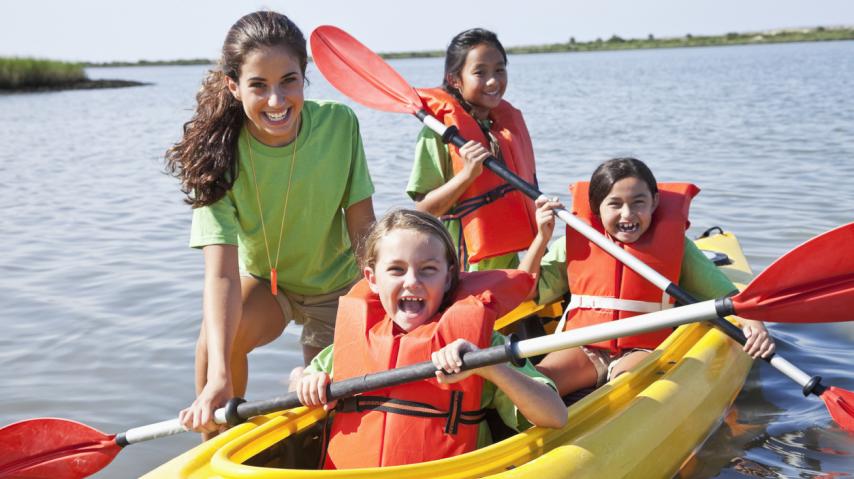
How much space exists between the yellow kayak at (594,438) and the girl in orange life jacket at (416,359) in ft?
0.35

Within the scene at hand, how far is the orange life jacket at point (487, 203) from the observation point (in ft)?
13.2

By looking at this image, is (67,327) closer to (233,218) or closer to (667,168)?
(233,218)

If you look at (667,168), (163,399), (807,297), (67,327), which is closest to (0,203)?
(67,327)

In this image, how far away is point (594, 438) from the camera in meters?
2.68

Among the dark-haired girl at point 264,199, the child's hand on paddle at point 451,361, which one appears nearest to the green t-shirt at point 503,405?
the child's hand on paddle at point 451,361

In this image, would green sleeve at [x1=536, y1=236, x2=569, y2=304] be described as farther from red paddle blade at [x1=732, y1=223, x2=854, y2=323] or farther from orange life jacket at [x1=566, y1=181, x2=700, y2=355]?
red paddle blade at [x1=732, y1=223, x2=854, y2=323]

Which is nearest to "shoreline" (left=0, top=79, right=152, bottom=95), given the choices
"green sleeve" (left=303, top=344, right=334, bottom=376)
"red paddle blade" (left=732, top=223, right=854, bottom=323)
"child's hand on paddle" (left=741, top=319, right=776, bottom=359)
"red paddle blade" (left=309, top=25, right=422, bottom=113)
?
"red paddle blade" (left=309, top=25, right=422, bottom=113)

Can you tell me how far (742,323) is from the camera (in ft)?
12.5

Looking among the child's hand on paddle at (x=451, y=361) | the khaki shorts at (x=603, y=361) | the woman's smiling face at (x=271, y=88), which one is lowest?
the khaki shorts at (x=603, y=361)

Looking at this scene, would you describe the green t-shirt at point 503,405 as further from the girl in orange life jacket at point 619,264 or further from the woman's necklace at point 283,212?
the girl in orange life jacket at point 619,264

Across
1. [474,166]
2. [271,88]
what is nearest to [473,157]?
[474,166]

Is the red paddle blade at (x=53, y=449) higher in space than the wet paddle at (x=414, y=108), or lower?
lower

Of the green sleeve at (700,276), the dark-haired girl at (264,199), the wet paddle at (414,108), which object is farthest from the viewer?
the green sleeve at (700,276)

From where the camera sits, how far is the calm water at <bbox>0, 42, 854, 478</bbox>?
4.00m
